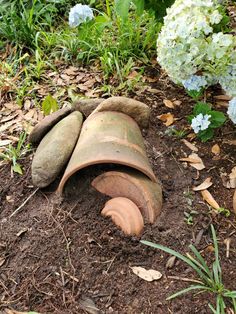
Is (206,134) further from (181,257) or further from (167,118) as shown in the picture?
(181,257)

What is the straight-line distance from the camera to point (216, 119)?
279cm

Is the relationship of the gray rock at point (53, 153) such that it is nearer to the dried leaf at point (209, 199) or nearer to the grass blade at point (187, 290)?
the dried leaf at point (209, 199)

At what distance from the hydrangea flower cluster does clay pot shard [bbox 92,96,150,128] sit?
262mm

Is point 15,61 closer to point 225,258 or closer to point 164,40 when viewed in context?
point 164,40

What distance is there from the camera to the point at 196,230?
240 cm

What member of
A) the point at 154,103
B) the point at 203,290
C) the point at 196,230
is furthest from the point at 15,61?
the point at 203,290

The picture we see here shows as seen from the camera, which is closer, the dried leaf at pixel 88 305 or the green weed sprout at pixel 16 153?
the dried leaf at pixel 88 305

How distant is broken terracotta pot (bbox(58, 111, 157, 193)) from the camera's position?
234 centimetres

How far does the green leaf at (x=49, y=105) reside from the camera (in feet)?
9.97

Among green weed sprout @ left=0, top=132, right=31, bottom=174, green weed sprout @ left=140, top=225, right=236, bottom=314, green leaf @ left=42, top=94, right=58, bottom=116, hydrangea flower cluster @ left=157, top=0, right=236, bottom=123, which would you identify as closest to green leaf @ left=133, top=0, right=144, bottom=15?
hydrangea flower cluster @ left=157, top=0, right=236, bottom=123

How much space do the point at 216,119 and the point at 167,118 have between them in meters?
0.33

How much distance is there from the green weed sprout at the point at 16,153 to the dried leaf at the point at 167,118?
76 cm

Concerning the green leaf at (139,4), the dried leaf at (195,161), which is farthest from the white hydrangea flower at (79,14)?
the dried leaf at (195,161)

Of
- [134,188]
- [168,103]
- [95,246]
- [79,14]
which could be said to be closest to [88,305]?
[95,246]
